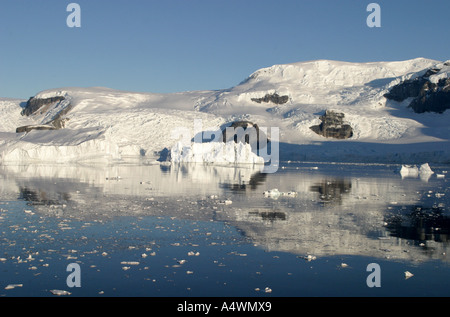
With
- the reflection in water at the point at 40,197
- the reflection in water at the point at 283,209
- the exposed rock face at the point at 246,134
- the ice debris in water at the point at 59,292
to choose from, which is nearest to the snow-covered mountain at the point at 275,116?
the exposed rock face at the point at 246,134

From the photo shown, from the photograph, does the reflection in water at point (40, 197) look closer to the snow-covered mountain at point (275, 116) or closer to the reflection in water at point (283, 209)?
the reflection in water at point (283, 209)

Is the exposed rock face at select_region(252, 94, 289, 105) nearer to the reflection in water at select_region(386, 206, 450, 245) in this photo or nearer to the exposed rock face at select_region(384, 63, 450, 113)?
the exposed rock face at select_region(384, 63, 450, 113)

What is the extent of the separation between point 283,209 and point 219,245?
560 centimetres

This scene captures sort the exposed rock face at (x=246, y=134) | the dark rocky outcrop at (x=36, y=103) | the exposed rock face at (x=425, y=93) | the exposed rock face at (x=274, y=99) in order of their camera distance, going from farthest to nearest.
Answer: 1. the exposed rock face at (x=274, y=99)
2. the dark rocky outcrop at (x=36, y=103)
3. the exposed rock face at (x=425, y=93)
4. the exposed rock face at (x=246, y=134)

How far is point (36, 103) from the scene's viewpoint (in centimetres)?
8300

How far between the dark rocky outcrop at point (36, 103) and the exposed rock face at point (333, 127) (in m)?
46.7

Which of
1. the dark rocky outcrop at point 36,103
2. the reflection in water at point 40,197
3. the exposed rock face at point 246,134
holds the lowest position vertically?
the reflection in water at point 40,197

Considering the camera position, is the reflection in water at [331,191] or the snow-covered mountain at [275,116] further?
the snow-covered mountain at [275,116]

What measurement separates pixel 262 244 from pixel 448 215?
7.64m

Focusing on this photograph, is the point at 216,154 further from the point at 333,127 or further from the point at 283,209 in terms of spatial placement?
the point at 283,209

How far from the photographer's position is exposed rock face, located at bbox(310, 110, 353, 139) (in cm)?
6994

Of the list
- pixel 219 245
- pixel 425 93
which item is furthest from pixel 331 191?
pixel 425 93

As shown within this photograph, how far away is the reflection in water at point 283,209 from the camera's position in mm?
10633
